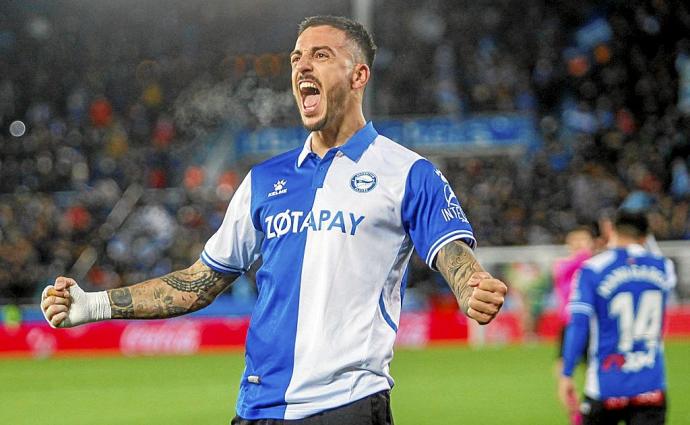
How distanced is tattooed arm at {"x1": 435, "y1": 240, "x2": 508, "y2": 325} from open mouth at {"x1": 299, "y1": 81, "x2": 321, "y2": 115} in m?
0.66

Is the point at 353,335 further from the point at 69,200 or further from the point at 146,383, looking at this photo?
the point at 69,200

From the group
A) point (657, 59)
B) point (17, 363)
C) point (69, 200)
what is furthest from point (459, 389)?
point (657, 59)

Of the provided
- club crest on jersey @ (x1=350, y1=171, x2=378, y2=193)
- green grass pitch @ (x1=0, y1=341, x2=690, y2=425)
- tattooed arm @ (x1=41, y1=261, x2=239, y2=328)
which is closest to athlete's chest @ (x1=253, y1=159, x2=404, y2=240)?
club crest on jersey @ (x1=350, y1=171, x2=378, y2=193)

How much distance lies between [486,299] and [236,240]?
3.56 feet

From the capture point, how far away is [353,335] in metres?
3.88

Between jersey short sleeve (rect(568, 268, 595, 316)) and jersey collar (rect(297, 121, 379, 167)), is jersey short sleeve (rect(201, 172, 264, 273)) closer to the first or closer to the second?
jersey collar (rect(297, 121, 379, 167))

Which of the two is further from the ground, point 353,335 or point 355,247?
point 355,247

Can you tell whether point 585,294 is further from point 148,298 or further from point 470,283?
point 470,283

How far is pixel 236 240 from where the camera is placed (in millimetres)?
4266

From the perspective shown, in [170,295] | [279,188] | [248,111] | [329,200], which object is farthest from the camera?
[248,111]

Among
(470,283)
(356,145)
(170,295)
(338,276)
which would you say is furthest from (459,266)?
(170,295)

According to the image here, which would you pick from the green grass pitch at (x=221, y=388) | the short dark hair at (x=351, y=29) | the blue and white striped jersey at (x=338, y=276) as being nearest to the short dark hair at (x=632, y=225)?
the short dark hair at (x=351, y=29)

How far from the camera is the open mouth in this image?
4109 millimetres

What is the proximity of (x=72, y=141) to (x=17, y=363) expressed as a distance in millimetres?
8630
